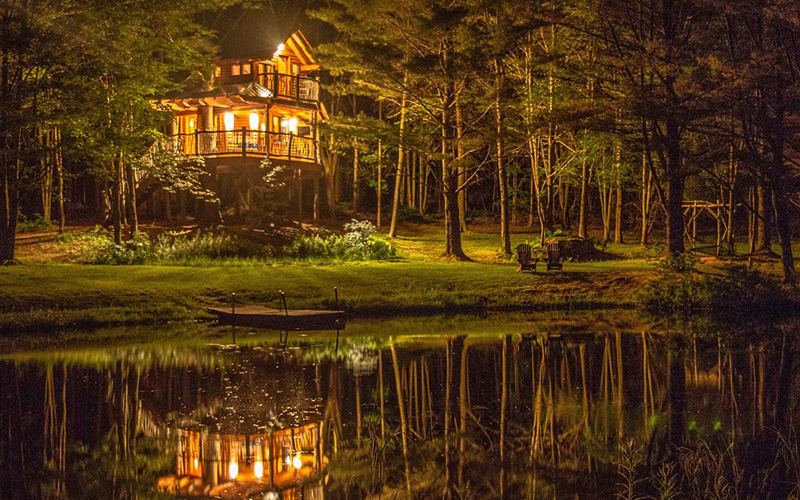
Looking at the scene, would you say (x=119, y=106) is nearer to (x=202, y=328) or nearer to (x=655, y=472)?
(x=202, y=328)

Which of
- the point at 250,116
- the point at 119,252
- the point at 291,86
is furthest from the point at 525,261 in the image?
the point at 250,116

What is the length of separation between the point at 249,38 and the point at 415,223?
1574 centimetres

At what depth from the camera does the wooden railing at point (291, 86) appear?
4147 cm

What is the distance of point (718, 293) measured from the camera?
25.7 meters

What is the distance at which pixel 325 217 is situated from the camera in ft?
173

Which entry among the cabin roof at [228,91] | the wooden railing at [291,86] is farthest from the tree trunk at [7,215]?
the wooden railing at [291,86]

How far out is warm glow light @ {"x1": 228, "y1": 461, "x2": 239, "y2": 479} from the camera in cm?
939

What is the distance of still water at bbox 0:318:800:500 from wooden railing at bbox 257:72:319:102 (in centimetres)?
2375

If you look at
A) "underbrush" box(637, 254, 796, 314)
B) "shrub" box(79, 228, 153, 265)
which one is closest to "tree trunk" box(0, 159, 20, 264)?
"shrub" box(79, 228, 153, 265)

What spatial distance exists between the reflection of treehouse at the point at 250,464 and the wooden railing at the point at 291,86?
104 feet

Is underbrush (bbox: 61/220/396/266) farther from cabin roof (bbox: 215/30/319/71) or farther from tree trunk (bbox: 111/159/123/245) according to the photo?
cabin roof (bbox: 215/30/319/71)

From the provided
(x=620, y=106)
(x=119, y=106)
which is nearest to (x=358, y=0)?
(x=119, y=106)

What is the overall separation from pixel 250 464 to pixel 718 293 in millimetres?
19356

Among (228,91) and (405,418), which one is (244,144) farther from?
(405,418)
